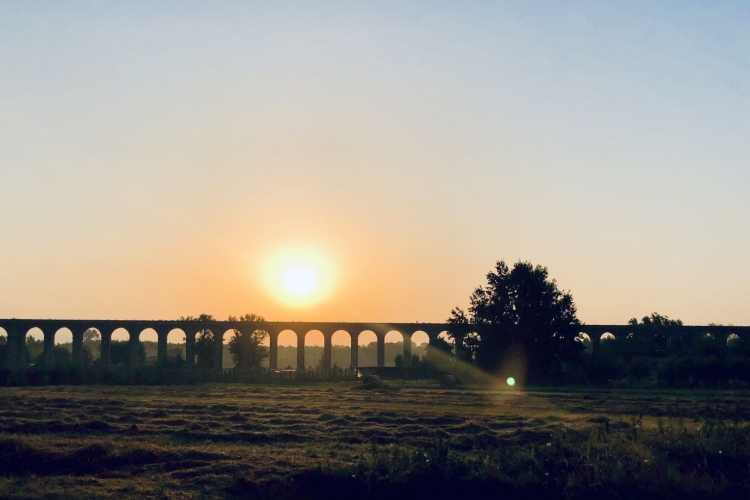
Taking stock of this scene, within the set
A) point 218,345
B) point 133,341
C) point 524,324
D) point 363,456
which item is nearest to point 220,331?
point 218,345

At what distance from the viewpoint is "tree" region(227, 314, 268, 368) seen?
76688 mm

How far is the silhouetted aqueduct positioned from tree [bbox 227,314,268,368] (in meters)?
1.17

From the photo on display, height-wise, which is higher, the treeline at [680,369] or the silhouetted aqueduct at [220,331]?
the silhouetted aqueduct at [220,331]

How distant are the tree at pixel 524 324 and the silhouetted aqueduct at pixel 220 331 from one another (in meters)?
14.1

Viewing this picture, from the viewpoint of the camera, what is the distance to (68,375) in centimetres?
4688

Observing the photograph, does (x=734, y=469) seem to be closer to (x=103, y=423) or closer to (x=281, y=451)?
(x=281, y=451)

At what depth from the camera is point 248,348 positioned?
77625mm

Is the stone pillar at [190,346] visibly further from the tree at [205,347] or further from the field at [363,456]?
the field at [363,456]

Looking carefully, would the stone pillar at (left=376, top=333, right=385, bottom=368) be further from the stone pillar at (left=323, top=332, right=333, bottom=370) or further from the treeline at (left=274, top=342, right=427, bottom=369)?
the treeline at (left=274, top=342, right=427, bottom=369)

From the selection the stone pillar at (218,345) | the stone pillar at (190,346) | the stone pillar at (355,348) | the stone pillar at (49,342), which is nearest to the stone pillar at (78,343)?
the stone pillar at (49,342)

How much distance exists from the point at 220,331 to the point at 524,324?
1329 inches

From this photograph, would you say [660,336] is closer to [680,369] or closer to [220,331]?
[680,369]

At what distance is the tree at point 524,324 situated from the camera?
51750 millimetres

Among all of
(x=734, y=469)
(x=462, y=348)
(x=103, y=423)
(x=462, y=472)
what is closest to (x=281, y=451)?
(x=462, y=472)
